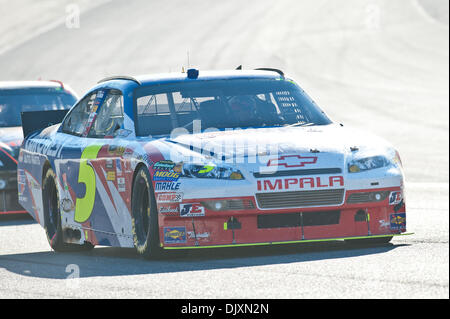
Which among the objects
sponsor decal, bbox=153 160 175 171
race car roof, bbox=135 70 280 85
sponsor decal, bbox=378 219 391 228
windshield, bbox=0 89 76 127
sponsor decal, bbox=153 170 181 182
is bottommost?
sponsor decal, bbox=378 219 391 228

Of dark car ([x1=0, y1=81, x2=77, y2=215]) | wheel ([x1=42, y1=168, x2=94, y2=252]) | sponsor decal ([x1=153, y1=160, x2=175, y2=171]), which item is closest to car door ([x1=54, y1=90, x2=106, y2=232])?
wheel ([x1=42, y1=168, x2=94, y2=252])

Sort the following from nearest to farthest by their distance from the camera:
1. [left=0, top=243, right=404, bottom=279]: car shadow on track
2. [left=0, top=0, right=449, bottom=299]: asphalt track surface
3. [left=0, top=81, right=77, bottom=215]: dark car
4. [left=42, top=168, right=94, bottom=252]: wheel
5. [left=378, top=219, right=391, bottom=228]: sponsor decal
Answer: [left=0, top=0, right=449, bottom=299]: asphalt track surface < [left=0, top=243, right=404, bottom=279]: car shadow on track < [left=378, top=219, right=391, bottom=228]: sponsor decal < [left=42, top=168, right=94, bottom=252]: wheel < [left=0, top=81, right=77, bottom=215]: dark car

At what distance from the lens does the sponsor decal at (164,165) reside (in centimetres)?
753

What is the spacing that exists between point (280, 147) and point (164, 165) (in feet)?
2.62

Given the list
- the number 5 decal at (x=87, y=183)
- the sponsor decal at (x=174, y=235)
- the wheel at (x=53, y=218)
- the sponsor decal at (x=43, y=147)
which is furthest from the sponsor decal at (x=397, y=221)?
the sponsor decal at (x=43, y=147)

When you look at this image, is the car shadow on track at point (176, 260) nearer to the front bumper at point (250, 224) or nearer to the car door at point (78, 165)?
the front bumper at point (250, 224)

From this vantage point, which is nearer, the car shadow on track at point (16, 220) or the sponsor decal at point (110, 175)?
the sponsor decal at point (110, 175)

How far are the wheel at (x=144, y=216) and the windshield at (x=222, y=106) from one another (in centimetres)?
58

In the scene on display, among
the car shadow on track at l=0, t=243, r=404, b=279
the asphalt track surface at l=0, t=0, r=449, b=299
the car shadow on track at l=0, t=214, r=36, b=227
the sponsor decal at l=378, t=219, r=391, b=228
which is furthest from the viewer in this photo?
the car shadow on track at l=0, t=214, r=36, b=227

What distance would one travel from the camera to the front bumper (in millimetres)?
7492

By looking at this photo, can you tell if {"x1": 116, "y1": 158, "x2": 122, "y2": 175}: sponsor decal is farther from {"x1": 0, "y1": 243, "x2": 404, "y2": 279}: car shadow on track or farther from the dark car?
the dark car

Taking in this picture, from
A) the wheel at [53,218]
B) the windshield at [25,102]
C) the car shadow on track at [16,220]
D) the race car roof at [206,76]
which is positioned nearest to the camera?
the race car roof at [206,76]

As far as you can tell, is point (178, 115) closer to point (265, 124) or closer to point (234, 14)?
point (265, 124)

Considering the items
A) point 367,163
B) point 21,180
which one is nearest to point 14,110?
point 21,180
